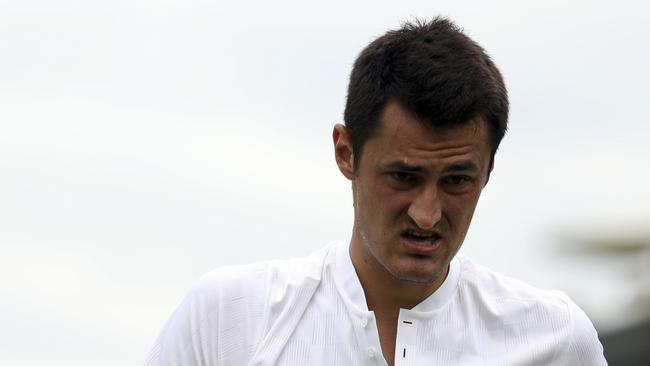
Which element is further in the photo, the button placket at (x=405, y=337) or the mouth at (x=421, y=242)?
the button placket at (x=405, y=337)

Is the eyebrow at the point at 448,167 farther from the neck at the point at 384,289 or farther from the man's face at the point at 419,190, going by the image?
the neck at the point at 384,289

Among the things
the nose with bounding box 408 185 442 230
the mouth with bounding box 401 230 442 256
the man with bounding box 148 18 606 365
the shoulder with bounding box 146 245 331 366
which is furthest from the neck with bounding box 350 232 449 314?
the nose with bounding box 408 185 442 230

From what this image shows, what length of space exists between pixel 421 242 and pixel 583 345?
2.89 ft

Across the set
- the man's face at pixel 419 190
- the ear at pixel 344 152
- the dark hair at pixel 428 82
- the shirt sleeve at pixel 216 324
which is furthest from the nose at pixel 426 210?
the shirt sleeve at pixel 216 324

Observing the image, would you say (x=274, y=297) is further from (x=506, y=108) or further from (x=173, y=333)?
(x=506, y=108)

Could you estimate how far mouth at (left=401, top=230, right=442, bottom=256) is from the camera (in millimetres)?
7000

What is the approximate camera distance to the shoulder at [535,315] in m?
7.42

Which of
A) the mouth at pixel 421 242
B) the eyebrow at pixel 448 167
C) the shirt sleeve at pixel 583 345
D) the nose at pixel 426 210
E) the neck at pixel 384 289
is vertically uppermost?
the eyebrow at pixel 448 167

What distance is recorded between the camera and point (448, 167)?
7.01 m

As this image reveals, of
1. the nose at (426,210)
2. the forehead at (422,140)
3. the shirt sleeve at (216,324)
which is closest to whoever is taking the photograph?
the nose at (426,210)

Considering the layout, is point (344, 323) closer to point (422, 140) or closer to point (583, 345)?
point (422, 140)

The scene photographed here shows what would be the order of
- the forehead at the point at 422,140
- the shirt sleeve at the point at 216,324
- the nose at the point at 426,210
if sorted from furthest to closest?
the shirt sleeve at the point at 216,324 < the forehead at the point at 422,140 < the nose at the point at 426,210

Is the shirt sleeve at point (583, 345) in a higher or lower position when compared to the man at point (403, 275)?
lower

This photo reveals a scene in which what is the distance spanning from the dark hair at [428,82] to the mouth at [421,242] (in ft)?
1.36
